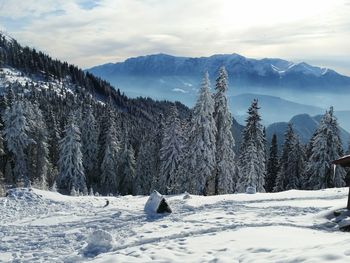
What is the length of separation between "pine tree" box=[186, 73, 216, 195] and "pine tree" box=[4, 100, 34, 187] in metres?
31.4

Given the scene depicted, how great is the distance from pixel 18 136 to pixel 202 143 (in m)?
34.4

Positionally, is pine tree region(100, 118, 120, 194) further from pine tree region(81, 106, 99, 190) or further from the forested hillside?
pine tree region(81, 106, 99, 190)

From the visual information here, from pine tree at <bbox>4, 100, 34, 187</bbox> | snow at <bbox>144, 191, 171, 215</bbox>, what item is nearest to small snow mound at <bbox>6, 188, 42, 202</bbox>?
snow at <bbox>144, 191, 171, 215</bbox>

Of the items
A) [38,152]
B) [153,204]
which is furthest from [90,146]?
[153,204]

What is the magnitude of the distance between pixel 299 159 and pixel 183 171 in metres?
22.1

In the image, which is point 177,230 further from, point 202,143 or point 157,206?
point 202,143

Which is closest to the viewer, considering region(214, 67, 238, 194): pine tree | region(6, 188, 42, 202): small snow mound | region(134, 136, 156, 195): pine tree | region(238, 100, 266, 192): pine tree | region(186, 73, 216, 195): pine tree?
region(6, 188, 42, 202): small snow mound

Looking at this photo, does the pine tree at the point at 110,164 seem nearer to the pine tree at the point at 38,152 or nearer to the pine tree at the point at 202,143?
the pine tree at the point at 38,152

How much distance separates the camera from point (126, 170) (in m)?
73.6

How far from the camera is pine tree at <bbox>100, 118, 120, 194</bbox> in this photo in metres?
70.3

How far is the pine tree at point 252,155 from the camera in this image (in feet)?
157

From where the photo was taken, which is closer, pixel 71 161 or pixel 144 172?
pixel 71 161

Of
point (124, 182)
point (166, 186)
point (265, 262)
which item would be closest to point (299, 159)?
point (166, 186)

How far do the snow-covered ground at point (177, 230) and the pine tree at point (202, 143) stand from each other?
1633 centimetres
